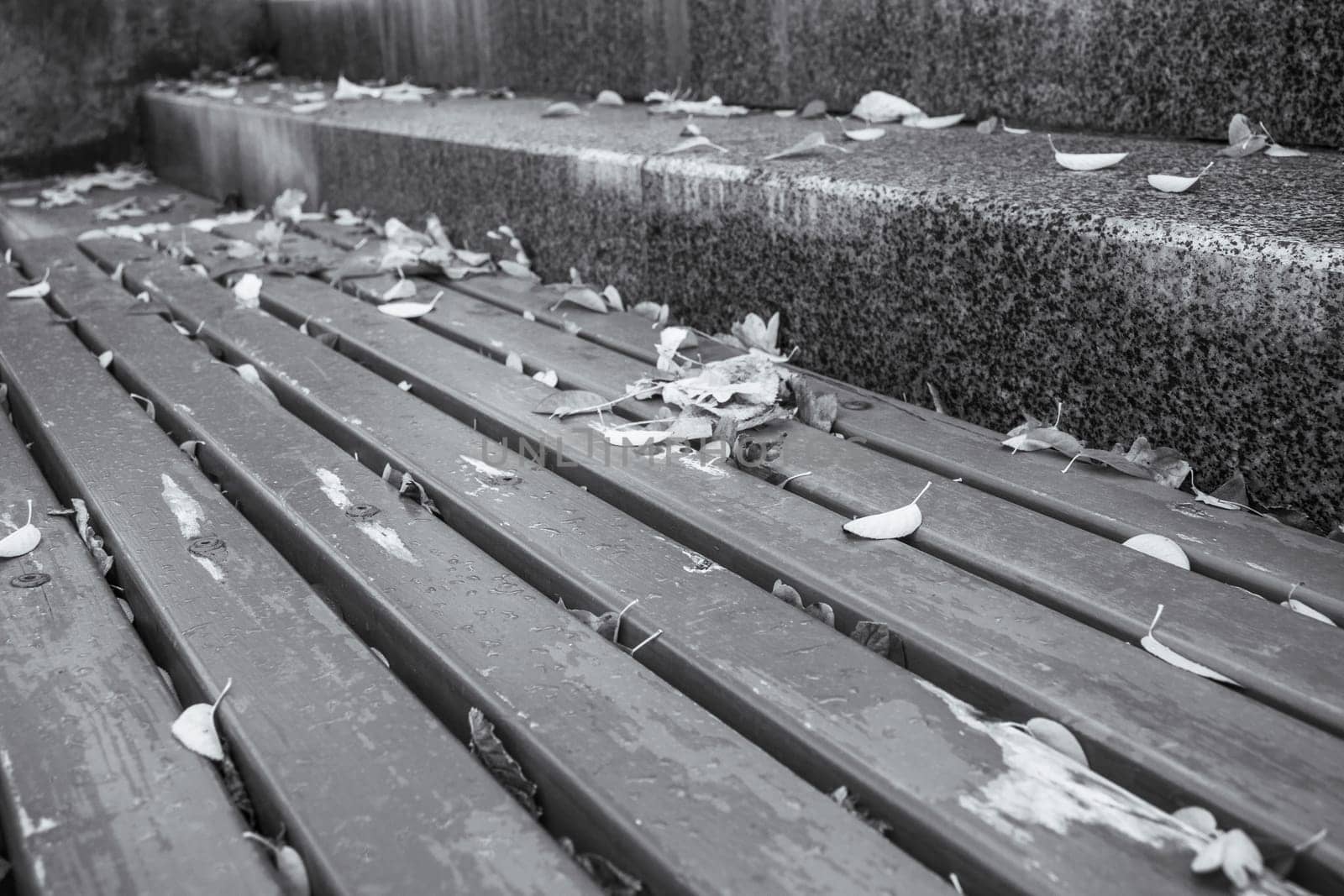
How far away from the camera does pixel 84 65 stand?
16.4 ft

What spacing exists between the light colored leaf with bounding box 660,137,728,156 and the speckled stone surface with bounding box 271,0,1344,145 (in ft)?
1.53

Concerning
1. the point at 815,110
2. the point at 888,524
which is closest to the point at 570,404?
the point at 888,524

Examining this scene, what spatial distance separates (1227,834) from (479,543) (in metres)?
0.85

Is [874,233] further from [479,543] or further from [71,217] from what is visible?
[71,217]

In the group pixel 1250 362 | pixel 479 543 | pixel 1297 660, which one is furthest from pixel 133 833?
pixel 1250 362

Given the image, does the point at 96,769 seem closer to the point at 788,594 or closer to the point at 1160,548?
the point at 788,594

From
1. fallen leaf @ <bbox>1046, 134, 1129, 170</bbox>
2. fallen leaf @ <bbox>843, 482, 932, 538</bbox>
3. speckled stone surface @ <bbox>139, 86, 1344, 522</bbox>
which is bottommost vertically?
fallen leaf @ <bbox>843, 482, 932, 538</bbox>

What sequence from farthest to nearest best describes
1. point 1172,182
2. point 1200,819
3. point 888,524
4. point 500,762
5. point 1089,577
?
point 1172,182, point 888,524, point 1089,577, point 500,762, point 1200,819

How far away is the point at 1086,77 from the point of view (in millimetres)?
2027

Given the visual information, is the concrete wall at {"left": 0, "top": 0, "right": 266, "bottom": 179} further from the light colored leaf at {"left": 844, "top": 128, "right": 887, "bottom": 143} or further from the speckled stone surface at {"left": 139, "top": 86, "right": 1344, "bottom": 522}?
the light colored leaf at {"left": 844, "top": 128, "right": 887, "bottom": 143}

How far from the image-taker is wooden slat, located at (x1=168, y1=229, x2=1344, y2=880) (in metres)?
0.86

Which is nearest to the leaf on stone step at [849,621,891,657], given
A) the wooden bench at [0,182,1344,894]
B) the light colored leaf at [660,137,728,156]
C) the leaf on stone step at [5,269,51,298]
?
the wooden bench at [0,182,1344,894]

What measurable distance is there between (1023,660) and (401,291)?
176 centimetres

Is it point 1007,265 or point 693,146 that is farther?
point 693,146
